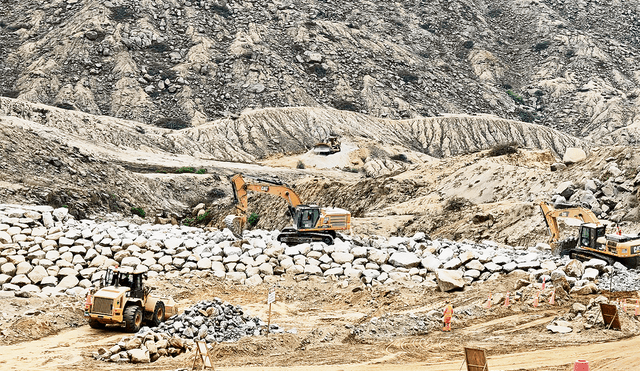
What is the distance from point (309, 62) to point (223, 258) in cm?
5535

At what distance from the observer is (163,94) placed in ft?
218

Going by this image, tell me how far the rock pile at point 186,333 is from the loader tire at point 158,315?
0.70 metres

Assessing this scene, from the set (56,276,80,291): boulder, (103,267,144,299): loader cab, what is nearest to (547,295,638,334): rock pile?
(103,267,144,299): loader cab

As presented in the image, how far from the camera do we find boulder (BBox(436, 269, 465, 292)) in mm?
18141

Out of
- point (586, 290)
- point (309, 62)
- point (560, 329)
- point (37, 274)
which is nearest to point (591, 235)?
point (586, 290)

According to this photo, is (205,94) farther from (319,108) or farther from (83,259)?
(83,259)

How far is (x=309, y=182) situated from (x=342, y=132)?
24.4 meters

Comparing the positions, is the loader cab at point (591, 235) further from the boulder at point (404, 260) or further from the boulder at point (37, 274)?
the boulder at point (37, 274)

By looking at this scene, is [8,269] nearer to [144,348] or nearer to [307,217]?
[144,348]

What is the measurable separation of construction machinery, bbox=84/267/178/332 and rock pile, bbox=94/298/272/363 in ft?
2.39

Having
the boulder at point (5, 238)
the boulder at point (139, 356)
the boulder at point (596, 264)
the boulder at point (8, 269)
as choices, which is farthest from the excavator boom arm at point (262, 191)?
the boulder at point (139, 356)

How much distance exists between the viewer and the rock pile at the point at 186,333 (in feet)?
43.0

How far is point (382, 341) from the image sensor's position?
1409 cm

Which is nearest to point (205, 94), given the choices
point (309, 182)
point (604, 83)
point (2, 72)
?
point (2, 72)
